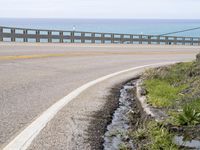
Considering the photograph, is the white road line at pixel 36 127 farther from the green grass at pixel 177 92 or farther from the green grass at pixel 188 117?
the green grass at pixel 188 117

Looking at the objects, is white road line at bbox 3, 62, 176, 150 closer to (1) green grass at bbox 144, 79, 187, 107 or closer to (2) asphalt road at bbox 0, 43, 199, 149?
(2) asphalt road at bbox 0, 43, 199, 149

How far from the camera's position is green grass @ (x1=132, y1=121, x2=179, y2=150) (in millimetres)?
5977

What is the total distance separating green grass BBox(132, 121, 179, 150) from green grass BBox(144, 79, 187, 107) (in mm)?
1542

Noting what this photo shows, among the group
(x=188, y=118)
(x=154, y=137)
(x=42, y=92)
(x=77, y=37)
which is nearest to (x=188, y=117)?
(x=188, y=118)

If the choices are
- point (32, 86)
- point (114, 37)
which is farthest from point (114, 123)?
point (114, 37)

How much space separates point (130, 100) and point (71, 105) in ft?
5.15

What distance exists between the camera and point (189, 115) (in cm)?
689

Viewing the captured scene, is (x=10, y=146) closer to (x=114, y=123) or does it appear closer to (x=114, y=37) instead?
(x=114, y=123)

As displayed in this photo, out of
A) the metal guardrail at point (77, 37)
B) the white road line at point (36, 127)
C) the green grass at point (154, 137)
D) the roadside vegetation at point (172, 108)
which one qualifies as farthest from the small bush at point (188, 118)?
the metal guardrail at point (77, 37)

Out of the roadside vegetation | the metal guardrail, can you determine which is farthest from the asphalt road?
the metal guardrail

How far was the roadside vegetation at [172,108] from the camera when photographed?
20.7 ft

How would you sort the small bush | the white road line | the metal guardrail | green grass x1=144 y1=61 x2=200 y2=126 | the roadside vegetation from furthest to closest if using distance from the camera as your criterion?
the metal guardrail
green grass x1=144 y1=61 x2=200 y2=126
the small bush
the roadside vegetation
the white road line

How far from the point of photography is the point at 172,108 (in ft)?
26.5

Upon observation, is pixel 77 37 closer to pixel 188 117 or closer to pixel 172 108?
pixel 172 108
